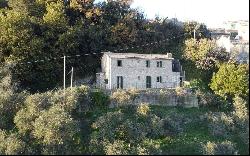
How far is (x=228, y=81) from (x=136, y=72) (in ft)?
21.0

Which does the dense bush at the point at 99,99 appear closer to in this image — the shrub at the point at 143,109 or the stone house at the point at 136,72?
the shrub at the point at 143,109

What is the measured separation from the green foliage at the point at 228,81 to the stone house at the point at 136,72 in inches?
136

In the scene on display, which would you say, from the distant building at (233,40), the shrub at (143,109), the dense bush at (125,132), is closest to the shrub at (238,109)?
the distant building at (233,40)

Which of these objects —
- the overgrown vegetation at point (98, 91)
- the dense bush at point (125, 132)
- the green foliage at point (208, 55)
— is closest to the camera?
the dense bush at point (125, 132)

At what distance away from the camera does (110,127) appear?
88.8ft

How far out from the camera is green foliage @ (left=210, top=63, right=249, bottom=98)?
31.1 metres

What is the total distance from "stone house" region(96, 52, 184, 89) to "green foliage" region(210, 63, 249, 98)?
3457mm

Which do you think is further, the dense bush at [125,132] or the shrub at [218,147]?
the dense bush at [125,132]

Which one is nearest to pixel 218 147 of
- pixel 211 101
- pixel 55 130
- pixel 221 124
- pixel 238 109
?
pixel 221 124

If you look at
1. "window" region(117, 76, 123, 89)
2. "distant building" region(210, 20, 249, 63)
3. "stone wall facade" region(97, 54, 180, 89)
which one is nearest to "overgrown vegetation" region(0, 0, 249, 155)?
"distant building" region(210, 20, 249, 63)

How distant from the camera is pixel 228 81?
31.9 meters

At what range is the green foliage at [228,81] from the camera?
31.1 metres

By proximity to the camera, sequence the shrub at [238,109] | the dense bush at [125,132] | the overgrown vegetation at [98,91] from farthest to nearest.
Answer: the shrub at [238,109]
the overgrown vegetation at [98,91]
the dense bush at [125,132]

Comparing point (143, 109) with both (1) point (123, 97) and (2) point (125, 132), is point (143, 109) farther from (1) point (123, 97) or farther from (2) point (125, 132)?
(2) point (125, 132)
